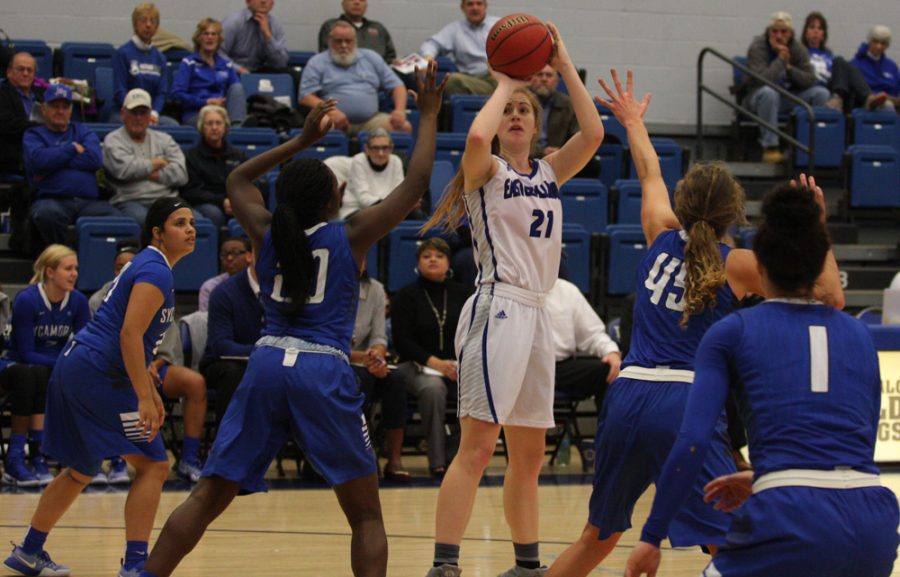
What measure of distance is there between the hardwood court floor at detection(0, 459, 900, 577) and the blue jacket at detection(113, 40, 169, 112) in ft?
15.1

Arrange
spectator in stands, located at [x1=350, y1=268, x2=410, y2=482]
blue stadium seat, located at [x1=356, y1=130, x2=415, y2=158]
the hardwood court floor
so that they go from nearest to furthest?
the hardwood court floor → spectator in stands, located at [x1=350, y1=268, x2=410, y2=482] → blue stadium seat, located at [x1=356, y1=130, x2=415, y2=158]

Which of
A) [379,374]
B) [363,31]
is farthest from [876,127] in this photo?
[379,374]

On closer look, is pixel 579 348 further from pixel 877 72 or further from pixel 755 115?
pixel 877 72

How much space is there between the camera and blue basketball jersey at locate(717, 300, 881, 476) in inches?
121

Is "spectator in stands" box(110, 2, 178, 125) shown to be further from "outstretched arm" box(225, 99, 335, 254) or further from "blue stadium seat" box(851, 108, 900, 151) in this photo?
"outstretched arm" box(225, 99, 335, 254)

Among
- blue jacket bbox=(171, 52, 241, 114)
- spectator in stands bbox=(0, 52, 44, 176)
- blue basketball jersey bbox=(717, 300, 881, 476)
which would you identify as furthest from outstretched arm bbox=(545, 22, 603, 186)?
blue jacket bbox=(171, 52, 241, 114)

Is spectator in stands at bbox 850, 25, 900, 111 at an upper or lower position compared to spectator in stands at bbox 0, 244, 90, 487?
upper

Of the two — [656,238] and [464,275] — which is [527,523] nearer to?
[656,238]

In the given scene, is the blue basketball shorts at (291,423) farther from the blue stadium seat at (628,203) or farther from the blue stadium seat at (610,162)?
the blue stadium seat at (610,162)

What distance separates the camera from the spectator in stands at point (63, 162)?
996 centimetres

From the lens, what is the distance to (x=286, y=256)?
4.56 metres

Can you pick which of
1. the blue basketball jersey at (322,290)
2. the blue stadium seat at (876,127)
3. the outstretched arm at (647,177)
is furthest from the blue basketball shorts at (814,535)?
the blue stadium seat at (876,127)

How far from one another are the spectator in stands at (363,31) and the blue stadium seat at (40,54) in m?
2.52

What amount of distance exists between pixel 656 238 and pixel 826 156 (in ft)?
29.6
